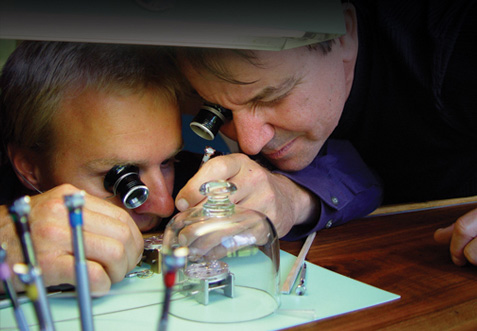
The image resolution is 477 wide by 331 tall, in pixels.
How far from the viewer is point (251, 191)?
1.18 m

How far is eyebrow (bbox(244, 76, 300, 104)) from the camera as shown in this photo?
119 centimetres

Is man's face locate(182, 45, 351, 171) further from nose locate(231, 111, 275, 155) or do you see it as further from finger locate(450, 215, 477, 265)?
finger locate(450, 215, 477, 265)

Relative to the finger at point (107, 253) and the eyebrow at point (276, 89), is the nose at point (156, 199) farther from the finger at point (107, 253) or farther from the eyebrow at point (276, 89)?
the finger at point (107, 253)

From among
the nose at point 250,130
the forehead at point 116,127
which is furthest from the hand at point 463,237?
the forehead at point 116,127

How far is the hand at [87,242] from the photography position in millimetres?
773

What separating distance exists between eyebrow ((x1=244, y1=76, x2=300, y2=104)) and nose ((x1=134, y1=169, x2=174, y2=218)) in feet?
1.07

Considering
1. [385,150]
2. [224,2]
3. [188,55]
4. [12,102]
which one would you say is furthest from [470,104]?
[12,102]

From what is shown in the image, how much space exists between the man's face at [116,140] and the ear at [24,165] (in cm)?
15

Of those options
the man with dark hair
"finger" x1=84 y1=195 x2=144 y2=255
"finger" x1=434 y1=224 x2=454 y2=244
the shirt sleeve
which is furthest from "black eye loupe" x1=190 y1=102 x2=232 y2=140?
"finger" x1=434 y1=224 x2=454 y2=244

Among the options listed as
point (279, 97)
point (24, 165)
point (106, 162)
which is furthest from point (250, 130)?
A: point (24, 165)

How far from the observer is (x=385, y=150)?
196 cm

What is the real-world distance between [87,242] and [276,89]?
0.64m

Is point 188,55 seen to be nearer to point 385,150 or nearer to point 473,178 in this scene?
point 385,150

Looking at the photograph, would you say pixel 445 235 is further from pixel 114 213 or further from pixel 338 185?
pixel 114 213
